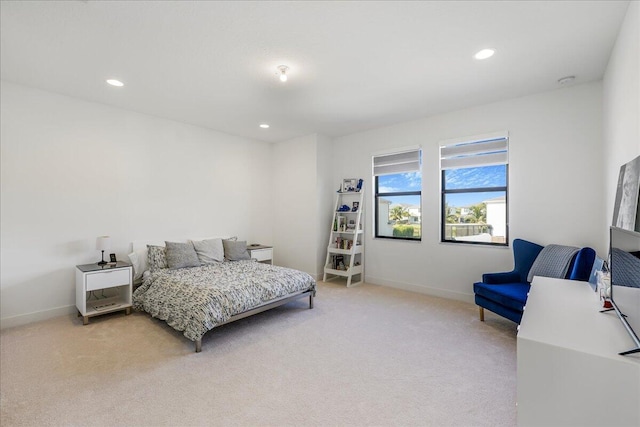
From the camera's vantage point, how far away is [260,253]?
5258mm

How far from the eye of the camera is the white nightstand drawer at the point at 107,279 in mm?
3363

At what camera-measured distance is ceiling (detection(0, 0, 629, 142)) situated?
6.97ft

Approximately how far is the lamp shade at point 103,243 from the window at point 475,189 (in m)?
4.52

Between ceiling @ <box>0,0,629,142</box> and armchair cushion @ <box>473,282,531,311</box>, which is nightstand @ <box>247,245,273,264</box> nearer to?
ceiling @ <box>0,0,629,142</box>

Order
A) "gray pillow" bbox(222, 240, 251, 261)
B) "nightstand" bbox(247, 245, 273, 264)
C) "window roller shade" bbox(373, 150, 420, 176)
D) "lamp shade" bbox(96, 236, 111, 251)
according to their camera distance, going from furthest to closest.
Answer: "nightstand" bbox(247, 245, 273, 264) → "window roller shade" bbox(373, 150, 420, 176) → "gray pillow" bbox(222, 240, 251, 261) → "lamp shade" bbox(96, 236, 111, 251)

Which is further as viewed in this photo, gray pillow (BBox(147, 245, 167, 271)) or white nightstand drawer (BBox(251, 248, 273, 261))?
white nightstand drawer (BBox(251, 248, 273, 261))

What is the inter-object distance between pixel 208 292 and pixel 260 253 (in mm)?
2305

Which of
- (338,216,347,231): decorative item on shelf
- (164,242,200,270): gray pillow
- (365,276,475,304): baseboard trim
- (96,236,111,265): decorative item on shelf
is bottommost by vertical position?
(365,276,475,304): baseboard trim

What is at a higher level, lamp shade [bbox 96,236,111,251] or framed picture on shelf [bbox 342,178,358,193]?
framed picture on shelf [bbox 342,178,358,193]

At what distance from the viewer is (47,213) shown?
3498 millimetres

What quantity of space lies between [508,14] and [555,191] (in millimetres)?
2266

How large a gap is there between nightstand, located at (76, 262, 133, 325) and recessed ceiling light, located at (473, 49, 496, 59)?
14.6ft

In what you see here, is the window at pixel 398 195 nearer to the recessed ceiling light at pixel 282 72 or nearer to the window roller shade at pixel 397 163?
the window roller shade at pixel 397 163

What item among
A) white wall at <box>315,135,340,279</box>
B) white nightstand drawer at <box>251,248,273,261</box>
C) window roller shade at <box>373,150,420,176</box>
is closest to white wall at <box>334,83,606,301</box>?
window roller shade at <box>373,150,420,176</box>
